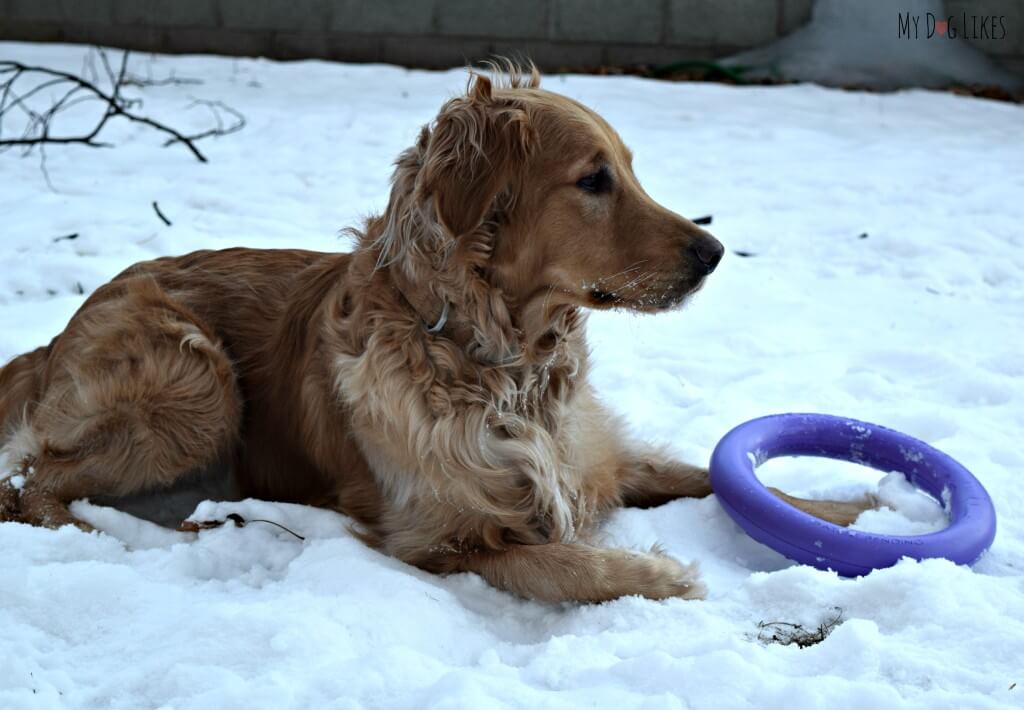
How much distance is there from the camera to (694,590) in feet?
9.40


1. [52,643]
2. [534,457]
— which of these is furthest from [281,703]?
[534,457]

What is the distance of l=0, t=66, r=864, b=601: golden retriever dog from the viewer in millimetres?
2955

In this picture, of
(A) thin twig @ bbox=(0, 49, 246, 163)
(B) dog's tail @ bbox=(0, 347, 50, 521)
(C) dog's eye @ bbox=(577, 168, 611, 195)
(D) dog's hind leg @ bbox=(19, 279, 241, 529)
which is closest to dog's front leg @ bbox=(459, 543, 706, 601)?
(C) dog's eye @ bbox=(577, 168, 611, 195)

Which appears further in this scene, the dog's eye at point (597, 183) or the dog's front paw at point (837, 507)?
the dog's front paw at point (837, 507)

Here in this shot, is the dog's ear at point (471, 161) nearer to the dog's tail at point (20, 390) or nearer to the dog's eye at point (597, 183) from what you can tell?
the dog's eye at point (597, 183)

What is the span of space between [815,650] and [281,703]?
1.17 m

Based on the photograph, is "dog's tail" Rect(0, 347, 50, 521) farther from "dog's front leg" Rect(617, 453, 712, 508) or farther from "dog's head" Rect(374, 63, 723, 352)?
"dog's front leg" Rect(617, 453, 712, 508)

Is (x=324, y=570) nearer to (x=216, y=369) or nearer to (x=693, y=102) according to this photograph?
(x=216, y=369)

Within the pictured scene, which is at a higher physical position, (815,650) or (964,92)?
(964,92)

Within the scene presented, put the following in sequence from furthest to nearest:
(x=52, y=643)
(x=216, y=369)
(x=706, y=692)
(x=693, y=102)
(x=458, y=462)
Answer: (x=693, y=102) → (x=216, y=369) → (x=458, y=462) → (x=52, y=643) → (x=706, y=692)

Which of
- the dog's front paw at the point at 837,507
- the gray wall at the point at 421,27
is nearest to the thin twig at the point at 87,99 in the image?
the gray wall at the point at 421,27

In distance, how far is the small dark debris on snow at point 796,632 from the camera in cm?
254

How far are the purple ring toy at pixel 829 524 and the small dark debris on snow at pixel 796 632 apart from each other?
1.16 ft

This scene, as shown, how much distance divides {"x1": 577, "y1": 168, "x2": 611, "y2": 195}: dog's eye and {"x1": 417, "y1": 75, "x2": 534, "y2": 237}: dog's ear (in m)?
0.19
